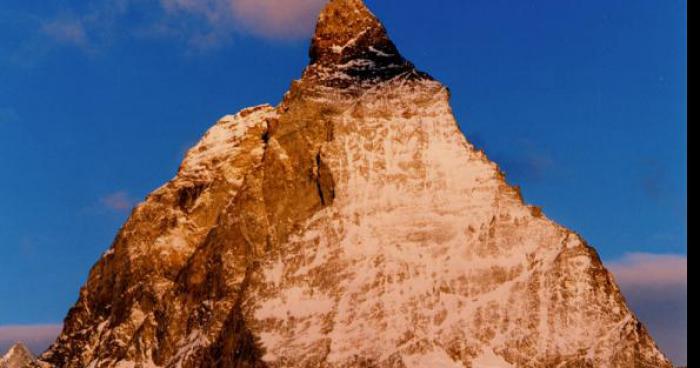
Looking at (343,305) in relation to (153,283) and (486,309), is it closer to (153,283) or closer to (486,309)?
(486,309)

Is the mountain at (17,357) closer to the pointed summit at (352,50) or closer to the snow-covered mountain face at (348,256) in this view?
the snow-covered mountain face at (348,256)

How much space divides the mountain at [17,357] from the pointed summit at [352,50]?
60237 millimetres

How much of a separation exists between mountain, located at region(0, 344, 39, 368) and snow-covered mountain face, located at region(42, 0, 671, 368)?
2327 centimetres

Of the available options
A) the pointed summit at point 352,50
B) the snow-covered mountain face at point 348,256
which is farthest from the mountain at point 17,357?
the pointed summit at point 352,50

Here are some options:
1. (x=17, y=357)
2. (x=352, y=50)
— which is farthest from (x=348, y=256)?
(x=17, y=357)

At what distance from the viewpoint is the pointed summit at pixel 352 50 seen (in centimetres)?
13238

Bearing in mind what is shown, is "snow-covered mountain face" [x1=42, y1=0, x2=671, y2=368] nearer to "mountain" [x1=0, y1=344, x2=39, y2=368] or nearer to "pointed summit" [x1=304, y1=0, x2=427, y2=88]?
"pointed summit" [x1=304, y1=0, x2=427, y2=88]

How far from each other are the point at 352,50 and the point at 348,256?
38.2 metres

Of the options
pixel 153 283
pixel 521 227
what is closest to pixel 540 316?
pixel 521 227

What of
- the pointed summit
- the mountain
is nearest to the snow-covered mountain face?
the pointed summit

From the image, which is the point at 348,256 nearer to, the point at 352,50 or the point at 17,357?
the point at 352,50

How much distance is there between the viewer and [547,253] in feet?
352

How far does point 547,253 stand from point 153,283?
1873 inches

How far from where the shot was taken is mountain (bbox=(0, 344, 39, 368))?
157500mm
